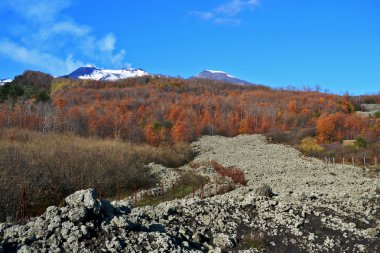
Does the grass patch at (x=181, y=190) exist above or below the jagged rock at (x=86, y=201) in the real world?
below

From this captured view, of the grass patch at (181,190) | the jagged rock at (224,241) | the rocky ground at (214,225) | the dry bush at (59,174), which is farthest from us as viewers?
the grass patch at (181,190)

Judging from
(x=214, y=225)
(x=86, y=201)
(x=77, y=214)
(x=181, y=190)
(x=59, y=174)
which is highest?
(x=86, y=201)


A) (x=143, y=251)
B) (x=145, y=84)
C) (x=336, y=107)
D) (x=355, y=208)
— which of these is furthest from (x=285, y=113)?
(x=143, y=251)

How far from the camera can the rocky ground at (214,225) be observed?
11.0 meters

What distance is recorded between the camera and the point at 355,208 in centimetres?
1964

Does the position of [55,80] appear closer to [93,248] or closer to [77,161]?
[77,161]

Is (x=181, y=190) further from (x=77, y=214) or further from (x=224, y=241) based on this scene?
(x=77, y=214)

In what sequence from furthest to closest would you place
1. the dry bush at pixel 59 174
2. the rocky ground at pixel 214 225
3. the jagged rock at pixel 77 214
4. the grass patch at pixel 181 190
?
the grass patch at pixel 181 190 < the dry bush at pixel 59 174 < the jagged rock at pixel 77 214 < the rocky ground at pixel 214 225

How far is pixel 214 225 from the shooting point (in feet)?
49.5

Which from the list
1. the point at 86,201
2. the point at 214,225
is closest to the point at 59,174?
the point at 214,225

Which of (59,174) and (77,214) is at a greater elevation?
(77,214)

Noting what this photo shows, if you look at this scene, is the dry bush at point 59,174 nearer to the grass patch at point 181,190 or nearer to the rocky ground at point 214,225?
the grass patch at point 181,190

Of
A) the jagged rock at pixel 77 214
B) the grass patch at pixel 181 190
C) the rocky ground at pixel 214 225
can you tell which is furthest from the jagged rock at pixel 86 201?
the grass patch at pixel 181 190

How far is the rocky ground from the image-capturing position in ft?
35.9
